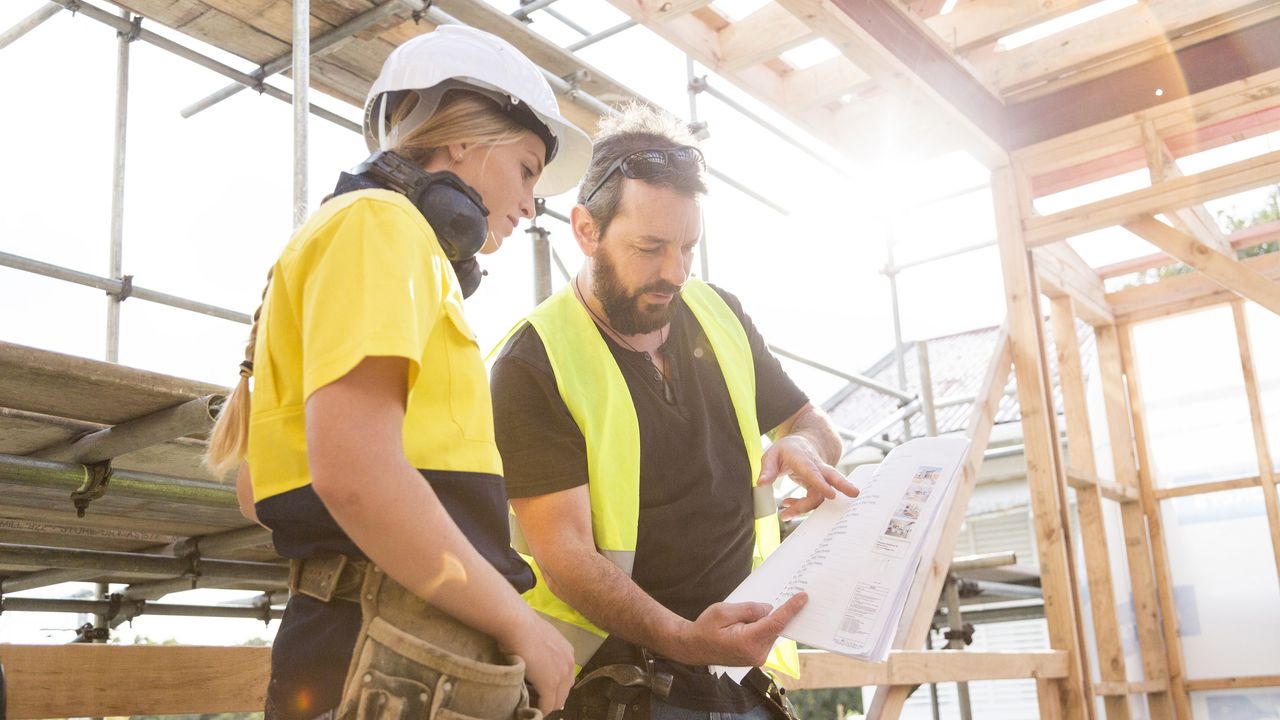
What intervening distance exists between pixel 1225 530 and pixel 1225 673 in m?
0.86

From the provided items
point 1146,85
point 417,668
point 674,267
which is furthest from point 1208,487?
point 417,668

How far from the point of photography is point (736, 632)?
1803mm

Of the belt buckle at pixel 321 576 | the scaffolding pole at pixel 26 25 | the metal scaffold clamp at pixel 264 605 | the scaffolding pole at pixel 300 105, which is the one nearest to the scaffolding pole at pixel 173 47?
the scaffolding pole at pixel 26 25

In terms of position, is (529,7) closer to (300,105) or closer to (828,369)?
(300,105)

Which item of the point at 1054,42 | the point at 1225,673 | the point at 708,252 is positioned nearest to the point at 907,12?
the point at 1054,42

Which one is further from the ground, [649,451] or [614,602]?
[649,451]

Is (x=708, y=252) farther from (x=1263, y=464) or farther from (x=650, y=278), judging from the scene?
(x=650, y=278)

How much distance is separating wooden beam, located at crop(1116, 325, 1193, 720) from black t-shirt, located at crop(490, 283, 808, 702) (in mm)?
5512

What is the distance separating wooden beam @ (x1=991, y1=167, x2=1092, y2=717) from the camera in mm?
4902

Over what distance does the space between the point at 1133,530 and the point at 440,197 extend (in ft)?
21.5

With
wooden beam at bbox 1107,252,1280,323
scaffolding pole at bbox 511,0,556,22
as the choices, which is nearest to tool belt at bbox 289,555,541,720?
scaffolding pole at bbox 511,0,556,22

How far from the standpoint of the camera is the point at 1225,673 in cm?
661

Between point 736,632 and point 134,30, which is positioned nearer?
point 736,632

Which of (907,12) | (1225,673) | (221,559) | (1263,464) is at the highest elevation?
(907,12)
